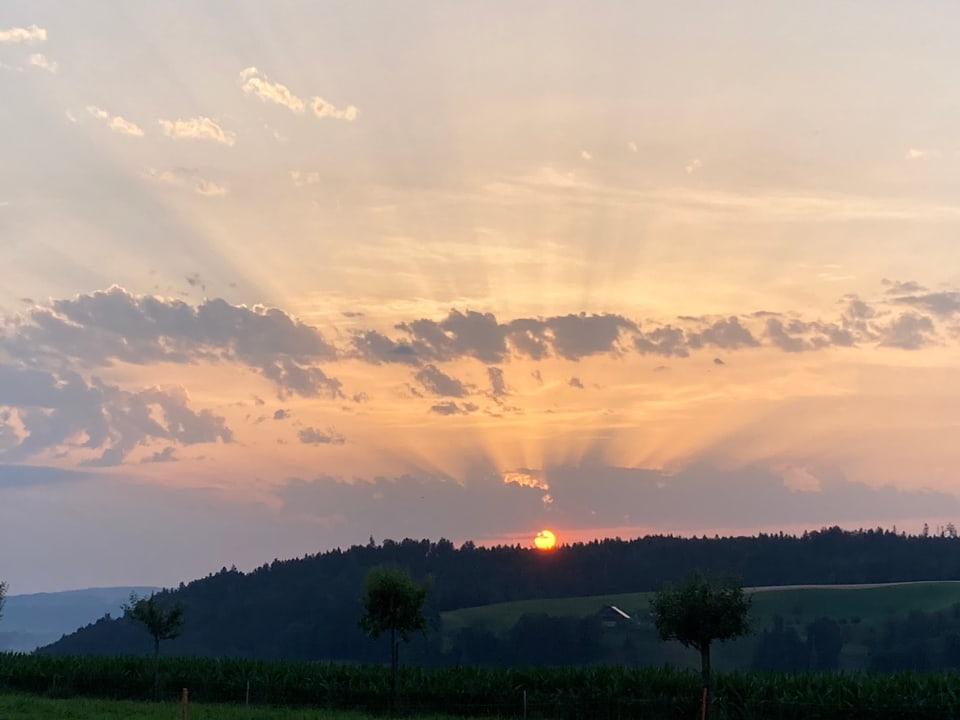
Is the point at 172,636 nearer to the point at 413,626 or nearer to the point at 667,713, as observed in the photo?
the point at 413,626

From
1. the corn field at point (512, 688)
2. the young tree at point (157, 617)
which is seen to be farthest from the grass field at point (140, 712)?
the young tree at point (157, 617)

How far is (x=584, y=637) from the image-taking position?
19575cm

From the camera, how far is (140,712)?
5316cm

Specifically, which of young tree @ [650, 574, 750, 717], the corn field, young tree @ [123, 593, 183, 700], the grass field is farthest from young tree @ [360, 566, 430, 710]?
young tree @ [123, 593, 183, 700]

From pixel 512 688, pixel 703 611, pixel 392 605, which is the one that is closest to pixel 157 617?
pixel 392 605

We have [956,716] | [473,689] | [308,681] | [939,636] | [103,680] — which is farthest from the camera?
[939,636]

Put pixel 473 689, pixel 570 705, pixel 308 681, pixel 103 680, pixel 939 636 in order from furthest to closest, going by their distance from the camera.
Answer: pixel 939 636 → pixel 103 680 → pixel 308 681 → pixel 473 689 → pixel 570 705

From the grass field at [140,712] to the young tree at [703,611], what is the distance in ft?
38.5

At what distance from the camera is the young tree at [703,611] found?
49969mm

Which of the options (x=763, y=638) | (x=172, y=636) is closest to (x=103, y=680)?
(x=172, y=636)

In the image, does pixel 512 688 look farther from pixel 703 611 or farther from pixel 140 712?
pixel 140 712

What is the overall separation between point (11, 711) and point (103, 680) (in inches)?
782

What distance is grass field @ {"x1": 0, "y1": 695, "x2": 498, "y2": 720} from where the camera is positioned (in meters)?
49.1

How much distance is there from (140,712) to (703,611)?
90.9 ft
